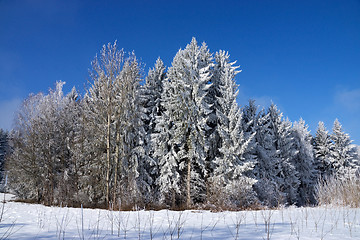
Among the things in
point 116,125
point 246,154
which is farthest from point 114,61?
point 246,154

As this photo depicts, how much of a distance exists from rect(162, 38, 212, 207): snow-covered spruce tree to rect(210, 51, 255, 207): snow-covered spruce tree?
1490 mm

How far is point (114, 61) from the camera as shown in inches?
677

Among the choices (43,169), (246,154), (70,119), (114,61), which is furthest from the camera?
(70,119)

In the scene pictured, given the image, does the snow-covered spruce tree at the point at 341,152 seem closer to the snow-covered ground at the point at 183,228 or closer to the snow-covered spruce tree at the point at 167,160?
the snow-covered spruce tree at the point at 167,160

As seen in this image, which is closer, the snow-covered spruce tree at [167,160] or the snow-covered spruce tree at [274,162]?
the snow-covered spruce tree at [167,160]

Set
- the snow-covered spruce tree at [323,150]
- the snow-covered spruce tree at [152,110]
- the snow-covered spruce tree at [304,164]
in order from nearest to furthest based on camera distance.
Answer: the snow-covered spruce tree at [152,110]
the snow-covered spruce tree at [304,164]
the snow-covered spruce tree at [323,150]

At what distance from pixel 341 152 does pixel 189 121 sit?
27910mm

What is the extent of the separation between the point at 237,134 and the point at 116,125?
1013 cm

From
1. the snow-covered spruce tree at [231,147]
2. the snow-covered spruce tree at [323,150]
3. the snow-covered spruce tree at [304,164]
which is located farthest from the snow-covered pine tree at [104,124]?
the snow-covered spruce tree at [323,150]

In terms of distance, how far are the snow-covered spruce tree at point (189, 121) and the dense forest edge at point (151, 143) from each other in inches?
3.4

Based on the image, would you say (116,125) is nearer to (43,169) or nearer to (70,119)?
(70,119)

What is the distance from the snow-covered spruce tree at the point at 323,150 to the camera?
32.8 m

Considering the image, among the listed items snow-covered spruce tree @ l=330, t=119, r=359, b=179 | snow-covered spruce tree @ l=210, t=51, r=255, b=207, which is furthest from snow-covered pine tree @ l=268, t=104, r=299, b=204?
snow-covered spruce tree @ l=330, t=119, r=359, b=179

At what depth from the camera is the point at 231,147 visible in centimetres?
1733
